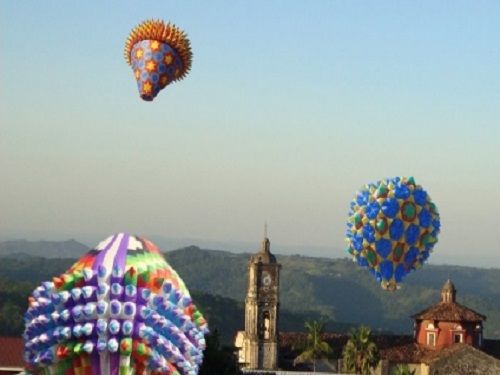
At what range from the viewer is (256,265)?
302 feet

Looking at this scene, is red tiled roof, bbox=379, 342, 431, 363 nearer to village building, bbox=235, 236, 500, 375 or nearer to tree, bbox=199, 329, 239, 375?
village building, bbox=235, 236, 500, 375

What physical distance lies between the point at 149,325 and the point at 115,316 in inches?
32.8

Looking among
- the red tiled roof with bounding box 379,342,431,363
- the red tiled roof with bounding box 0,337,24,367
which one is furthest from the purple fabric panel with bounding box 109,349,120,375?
the red tiled roof with bounding box 379,342,431,363

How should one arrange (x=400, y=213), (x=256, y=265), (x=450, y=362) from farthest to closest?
(x=256, y=265)
(x=450, y=362)
(x=400, y=213)

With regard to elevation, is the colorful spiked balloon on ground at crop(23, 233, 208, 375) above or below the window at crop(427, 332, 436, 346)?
above

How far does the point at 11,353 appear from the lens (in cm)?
8312

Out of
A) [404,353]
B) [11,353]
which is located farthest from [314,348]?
[11,353]

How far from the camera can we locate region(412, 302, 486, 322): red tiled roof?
302 ft

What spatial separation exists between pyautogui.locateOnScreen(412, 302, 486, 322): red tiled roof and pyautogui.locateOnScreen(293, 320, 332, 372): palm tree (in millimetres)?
7434

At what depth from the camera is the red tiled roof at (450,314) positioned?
92062 millimetres

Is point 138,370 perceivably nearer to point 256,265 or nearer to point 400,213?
point 400,213

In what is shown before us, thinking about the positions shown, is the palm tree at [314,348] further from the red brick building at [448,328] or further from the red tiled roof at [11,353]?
the red tiled roof at [11,353]

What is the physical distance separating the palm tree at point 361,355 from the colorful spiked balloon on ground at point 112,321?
4957 cm

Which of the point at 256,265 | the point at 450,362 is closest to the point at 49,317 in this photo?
the point at 450,362
